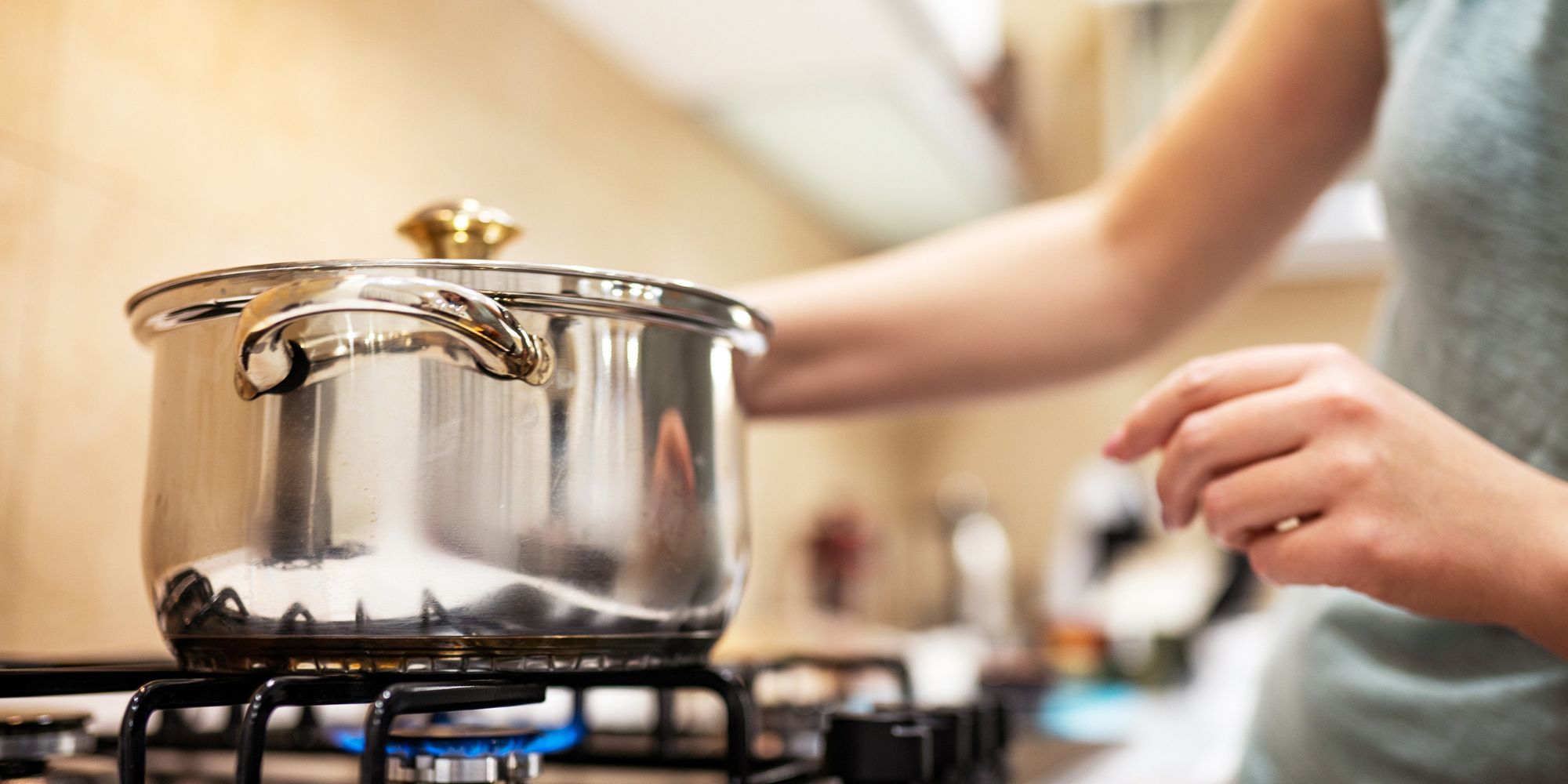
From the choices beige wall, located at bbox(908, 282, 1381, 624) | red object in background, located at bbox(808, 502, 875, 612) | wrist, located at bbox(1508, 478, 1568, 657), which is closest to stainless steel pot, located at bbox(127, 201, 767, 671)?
wrist, located at bbox(1508, 478, 1568, 657)

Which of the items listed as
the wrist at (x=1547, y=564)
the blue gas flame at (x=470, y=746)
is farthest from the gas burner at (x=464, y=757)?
the wrist at (x=1547, y=564)

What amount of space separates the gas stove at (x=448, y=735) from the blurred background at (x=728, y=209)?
0.72 ft

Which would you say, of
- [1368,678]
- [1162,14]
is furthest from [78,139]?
[1162,14]

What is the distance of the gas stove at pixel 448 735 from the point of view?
341 mm

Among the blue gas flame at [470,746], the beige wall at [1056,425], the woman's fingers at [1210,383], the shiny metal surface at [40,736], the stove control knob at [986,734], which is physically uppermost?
the beige wall at [1056,425]

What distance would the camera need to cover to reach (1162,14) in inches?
89.0

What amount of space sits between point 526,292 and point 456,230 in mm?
65

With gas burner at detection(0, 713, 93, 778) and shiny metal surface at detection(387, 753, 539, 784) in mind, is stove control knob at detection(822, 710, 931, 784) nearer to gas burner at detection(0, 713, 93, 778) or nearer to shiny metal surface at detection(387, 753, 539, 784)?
shiny metal surface at detection(387, 753, 539, 784)

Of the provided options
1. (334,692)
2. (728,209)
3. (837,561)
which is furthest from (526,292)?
(837,561)

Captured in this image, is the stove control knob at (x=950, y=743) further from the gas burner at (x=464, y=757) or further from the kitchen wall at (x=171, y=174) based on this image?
the kitchen wall at (x=171, y=174)

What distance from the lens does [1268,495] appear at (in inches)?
16.9

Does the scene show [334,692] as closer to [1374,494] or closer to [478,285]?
[478,285]

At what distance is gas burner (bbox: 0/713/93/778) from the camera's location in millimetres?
416

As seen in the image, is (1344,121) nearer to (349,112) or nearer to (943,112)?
(349,112)
